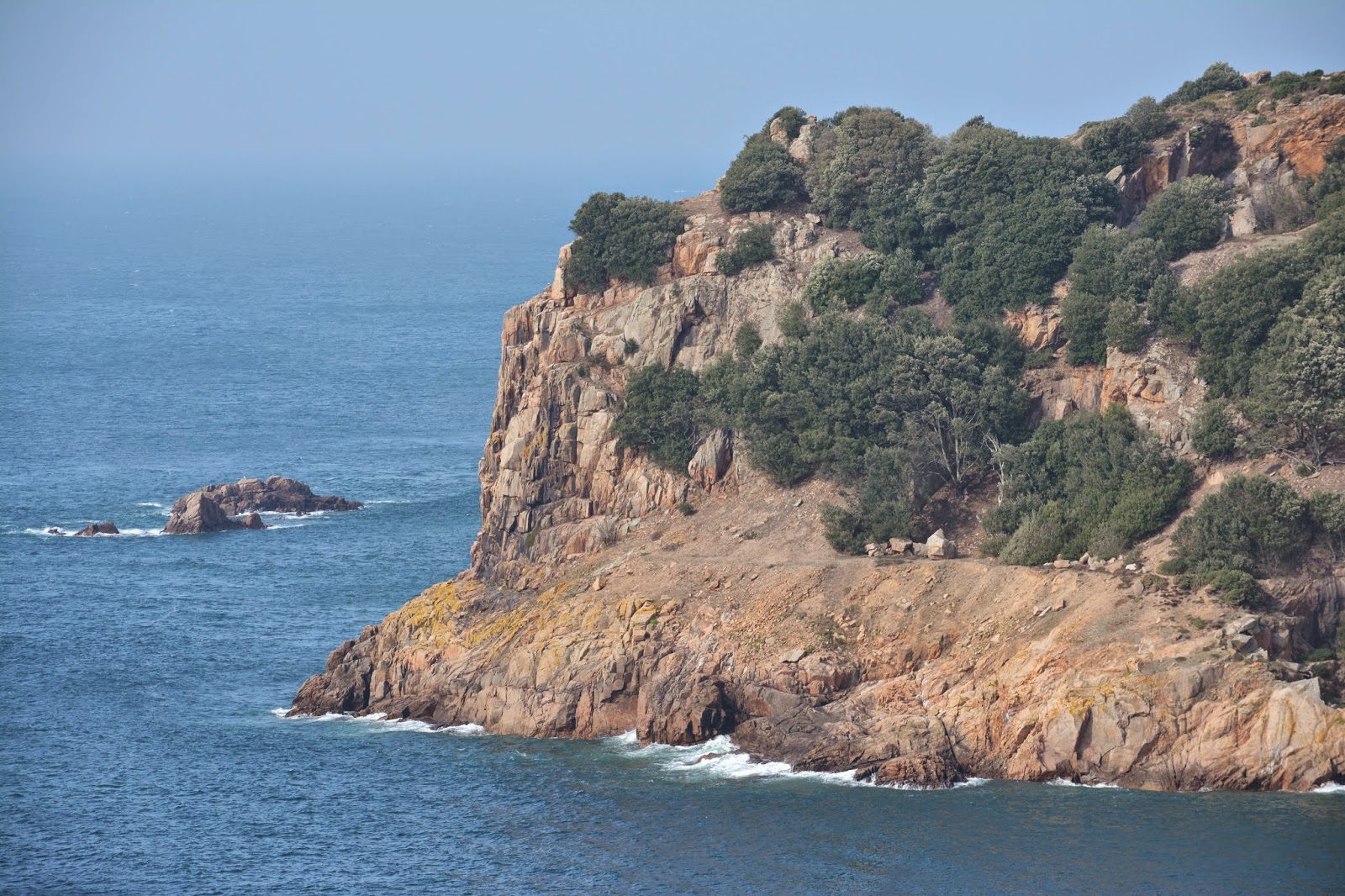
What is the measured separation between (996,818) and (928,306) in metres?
37.5

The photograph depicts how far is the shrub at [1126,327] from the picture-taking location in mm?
95875

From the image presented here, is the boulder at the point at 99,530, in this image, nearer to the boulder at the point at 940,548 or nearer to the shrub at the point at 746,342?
the shrub at the point at 746,342

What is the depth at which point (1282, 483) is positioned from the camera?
8444cm

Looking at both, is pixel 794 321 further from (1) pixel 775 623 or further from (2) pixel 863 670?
(2) pixel 863 670

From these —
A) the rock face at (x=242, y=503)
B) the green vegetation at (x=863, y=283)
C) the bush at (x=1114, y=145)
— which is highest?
the bush at (x=1114, y=145)

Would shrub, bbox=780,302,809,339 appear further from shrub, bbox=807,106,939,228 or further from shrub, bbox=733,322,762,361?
shrub, bbox=807,106,939,228

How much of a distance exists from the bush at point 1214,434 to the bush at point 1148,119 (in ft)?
79.2

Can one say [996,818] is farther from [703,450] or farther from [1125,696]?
[703,450]

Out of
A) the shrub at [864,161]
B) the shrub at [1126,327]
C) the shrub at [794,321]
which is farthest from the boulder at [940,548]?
the shrub at [864,161]

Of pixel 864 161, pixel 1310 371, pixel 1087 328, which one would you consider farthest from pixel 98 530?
pixel 1310 371

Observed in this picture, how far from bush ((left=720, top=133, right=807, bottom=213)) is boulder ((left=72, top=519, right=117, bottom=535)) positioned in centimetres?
5371

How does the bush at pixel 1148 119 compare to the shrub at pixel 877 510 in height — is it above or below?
above

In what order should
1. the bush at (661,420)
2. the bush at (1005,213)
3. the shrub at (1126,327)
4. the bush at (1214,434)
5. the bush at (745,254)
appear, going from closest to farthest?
the bush at (1214,434) < the shrub at (1126,327) < the bush at (661,420) < the bush at (1005,213) < the bush at (745,254)

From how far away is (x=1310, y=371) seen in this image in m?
87.2
